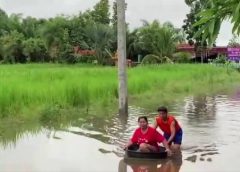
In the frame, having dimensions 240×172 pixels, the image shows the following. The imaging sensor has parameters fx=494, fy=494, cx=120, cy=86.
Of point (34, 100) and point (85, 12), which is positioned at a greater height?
point (85, 12)

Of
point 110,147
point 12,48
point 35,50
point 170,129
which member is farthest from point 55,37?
point 170,129

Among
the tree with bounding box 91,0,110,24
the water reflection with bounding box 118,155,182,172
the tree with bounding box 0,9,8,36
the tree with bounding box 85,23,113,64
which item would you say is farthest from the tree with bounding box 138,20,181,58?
the water reflection with bounding box 118,155,182,172

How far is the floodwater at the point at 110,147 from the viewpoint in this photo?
7629 millimetres

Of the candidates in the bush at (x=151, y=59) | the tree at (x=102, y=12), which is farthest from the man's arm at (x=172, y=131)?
the tree at (x=102, y=12)

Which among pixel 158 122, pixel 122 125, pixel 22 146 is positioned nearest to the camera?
pixel 158 122

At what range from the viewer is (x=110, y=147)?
942cm

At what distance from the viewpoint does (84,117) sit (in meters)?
13.7

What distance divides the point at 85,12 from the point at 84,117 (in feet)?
114

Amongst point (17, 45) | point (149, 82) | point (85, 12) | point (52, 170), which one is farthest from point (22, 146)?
point (85, 12)

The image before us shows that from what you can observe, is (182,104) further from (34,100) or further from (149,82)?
(34,100)

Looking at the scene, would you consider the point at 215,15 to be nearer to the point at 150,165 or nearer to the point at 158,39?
the point at 150,165

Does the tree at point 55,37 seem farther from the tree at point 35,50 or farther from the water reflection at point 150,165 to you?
the water reflection at point 150,165

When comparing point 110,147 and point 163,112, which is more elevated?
point 163,112

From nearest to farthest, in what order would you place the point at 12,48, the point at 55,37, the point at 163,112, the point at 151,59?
the point at 163,112, the point at 151,59, the point at 55,37, the point at 12,48
